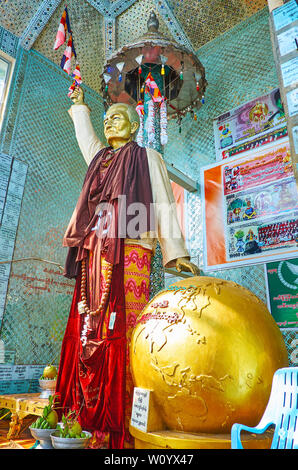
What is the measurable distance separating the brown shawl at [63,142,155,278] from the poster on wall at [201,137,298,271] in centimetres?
195

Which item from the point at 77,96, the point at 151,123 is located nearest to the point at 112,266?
the point at 77,96

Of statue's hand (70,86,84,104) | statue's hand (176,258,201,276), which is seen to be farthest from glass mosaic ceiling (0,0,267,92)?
statue's hand (176,258,201,276)

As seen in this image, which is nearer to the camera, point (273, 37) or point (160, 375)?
point (160, 375)

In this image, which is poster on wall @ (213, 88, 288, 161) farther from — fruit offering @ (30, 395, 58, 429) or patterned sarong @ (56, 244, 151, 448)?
fruit offering @ (30, 395, 58, 429)

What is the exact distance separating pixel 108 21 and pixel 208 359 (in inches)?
209

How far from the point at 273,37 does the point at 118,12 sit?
3.94 m

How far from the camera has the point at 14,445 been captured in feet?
8.03

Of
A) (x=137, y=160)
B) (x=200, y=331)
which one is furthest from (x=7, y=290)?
(x=200, y=331)

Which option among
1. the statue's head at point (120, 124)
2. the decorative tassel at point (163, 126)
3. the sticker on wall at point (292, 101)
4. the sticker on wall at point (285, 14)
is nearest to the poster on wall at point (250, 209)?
the decorative tassel at point (163, 126)

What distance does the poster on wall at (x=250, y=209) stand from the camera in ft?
12.6

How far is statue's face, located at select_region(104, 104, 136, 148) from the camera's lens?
2.88 meters

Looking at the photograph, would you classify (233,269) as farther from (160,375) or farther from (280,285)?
(160,375)

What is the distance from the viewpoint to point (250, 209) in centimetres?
416

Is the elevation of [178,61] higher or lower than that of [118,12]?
lower
